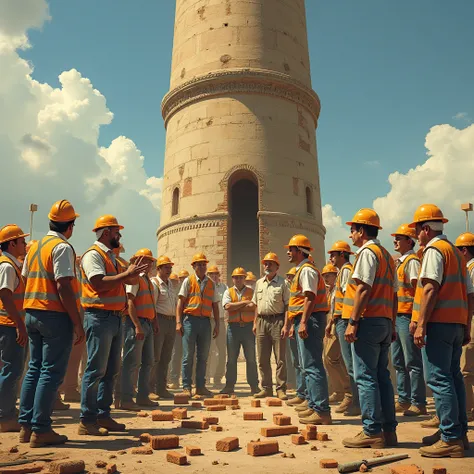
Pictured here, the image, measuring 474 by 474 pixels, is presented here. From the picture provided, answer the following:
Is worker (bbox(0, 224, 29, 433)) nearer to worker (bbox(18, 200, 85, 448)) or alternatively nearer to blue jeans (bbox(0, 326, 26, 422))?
blue jeans (bbox(0, 326, 26, 422))

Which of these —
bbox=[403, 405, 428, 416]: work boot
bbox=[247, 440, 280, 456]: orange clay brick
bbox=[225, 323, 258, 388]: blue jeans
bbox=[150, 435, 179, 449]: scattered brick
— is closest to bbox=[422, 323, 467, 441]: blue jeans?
bbox=[247, 440, 280, 456]: orange clay brick

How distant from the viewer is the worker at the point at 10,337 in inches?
205

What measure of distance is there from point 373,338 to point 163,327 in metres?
4.79

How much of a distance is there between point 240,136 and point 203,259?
8074 mm

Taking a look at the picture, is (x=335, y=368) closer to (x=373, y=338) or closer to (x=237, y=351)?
(x=237, y=351)

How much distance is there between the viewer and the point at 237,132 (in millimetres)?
16062

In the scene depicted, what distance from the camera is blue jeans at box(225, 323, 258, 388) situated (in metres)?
8.69

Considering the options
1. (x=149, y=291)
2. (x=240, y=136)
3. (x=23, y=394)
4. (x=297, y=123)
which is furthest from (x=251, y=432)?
(x=297, y=123)

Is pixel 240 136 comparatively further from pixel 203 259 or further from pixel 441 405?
pixel 441 405

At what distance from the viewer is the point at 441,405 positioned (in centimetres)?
425

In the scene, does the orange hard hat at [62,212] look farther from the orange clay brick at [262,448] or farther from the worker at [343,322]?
the worker at [343,322]

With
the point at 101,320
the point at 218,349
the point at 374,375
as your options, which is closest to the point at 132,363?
the point at 101,320

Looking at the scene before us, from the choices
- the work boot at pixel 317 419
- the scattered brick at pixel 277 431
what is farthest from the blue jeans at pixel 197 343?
the scattered brick at pixel 277 431

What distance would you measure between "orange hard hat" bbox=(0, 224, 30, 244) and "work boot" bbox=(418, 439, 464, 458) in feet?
15.5
